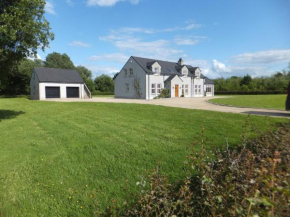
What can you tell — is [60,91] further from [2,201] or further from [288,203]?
[288,203]

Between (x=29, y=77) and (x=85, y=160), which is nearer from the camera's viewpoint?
(x=85, y=160)

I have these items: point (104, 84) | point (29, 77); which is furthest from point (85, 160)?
point (104, 84)

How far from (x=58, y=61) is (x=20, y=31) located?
76.9 meters

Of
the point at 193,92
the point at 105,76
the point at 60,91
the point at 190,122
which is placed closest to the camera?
the point at 190,122

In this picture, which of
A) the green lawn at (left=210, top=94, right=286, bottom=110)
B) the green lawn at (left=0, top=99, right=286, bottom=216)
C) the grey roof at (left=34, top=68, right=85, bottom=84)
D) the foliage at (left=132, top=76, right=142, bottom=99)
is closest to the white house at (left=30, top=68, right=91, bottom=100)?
the grey roof at (left=34, top=68, right=85, bottom=84)

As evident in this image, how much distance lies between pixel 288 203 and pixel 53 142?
23.9 ft

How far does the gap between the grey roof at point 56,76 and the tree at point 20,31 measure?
24.5 meters

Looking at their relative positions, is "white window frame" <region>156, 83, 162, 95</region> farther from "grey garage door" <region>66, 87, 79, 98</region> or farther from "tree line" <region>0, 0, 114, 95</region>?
"tree line" <region>0, 0, 114, 95</region>

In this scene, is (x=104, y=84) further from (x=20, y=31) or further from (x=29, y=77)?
(x=20, y=31)

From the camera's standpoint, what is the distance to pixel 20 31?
11602 millimetres

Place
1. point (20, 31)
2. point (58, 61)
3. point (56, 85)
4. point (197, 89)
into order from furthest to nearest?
point (58, 61), point (197, 89), point (56, 85), point (20, 31)

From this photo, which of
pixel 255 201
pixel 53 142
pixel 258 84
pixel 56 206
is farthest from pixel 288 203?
pixel 258 84

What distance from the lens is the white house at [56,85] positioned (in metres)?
35.4

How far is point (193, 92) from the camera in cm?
4166
